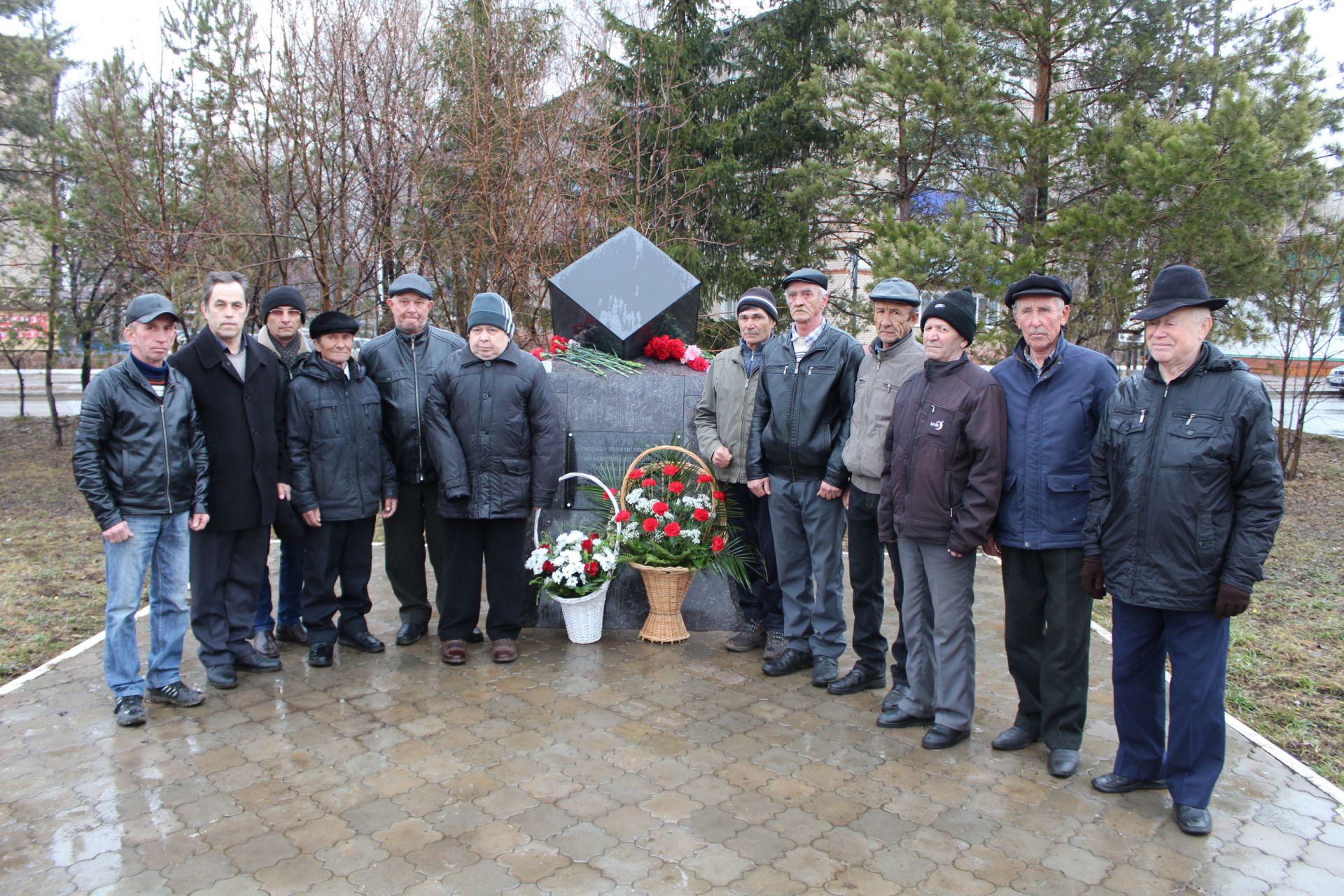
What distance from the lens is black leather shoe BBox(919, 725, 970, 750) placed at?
396cm

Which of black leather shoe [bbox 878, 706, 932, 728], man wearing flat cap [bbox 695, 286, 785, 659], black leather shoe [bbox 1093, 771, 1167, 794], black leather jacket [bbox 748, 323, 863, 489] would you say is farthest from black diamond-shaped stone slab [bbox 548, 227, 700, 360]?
black leather shoe [bbox 1093, 771, 1167, 794]

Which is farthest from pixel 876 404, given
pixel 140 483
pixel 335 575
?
pixel 140 483

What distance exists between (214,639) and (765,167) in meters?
11.5

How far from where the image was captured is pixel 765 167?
46.9ft

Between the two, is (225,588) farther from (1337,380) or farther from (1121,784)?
(1337,380)

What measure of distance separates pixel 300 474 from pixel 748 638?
2.41 m

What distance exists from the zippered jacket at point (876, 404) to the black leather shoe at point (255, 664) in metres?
2.93

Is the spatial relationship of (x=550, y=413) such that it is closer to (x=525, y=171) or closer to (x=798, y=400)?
(x=798, y=400)

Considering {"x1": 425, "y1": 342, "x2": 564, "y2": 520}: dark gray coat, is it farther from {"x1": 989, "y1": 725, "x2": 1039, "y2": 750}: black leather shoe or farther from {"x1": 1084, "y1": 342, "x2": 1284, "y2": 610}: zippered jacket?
{"x1": 1084, "y1": 342, "x2": 1284, "y2": 610}: zippered jacket

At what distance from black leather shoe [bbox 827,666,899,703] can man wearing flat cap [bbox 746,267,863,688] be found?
6 cm

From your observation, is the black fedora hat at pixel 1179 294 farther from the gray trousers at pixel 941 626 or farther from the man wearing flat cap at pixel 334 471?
the man wearing flat cap at pixel 334 471

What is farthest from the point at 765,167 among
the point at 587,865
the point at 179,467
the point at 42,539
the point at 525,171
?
the point at 587,865

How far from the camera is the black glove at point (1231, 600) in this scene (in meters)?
3.12

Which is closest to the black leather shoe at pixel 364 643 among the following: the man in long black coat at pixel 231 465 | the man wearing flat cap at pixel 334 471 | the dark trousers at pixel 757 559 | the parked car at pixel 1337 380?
the man wearing flat cap at pixel 334 471
